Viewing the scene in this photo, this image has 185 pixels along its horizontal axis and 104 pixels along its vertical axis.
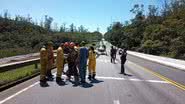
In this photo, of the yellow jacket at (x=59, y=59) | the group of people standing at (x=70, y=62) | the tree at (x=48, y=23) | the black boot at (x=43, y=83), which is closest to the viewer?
the black boot at (x=43, y=83)

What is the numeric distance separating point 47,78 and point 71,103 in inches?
261

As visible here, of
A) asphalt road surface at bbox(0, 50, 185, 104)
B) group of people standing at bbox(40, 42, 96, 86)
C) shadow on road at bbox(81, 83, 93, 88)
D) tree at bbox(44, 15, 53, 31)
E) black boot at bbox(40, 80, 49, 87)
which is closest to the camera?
asphalt road surface at bbox(0, 50, 185, 104)

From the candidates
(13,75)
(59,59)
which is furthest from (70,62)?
(13,75)

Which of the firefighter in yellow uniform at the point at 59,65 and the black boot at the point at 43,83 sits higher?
the firefighter in yellow uniform at the point at 59,65

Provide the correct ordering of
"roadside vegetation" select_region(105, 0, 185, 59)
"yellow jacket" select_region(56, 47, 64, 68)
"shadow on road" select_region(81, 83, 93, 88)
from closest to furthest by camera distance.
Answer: "shadow on road" select_region(81, 83, 93, 88), "yellow jacket" select_region(56, 47, 64, 68), "roadside vegetation" select_region(105, 0, 185, 59)

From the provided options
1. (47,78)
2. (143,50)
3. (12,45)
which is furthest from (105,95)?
(12,45)

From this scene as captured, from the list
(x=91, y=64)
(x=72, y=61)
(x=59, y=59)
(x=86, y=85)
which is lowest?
(x=86, y=85)

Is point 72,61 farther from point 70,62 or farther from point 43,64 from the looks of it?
point 43,64

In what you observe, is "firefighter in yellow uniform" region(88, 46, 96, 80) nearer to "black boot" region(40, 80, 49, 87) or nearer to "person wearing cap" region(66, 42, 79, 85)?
"person wearing cap" region(66, 42, 79, 85)

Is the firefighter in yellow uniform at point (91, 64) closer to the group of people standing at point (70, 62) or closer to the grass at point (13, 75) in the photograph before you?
the group of people standing at point (70, 62)

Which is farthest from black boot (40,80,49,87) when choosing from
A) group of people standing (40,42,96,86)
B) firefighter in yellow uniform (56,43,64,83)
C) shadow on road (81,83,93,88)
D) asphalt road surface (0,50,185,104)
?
shadow on road (81,83,93,88)

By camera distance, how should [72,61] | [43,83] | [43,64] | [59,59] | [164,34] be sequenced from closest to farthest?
[43,83], [43,64], [59,59], [72,61], [164,34]

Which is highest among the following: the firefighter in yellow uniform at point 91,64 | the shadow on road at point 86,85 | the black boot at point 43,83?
the firefighter in yellow uniform at point 91,64

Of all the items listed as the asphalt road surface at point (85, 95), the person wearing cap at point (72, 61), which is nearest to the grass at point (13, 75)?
the asphalt road surface at point (85, 95)
